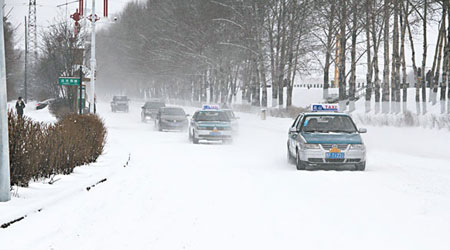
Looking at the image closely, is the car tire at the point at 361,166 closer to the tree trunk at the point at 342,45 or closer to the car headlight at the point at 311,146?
the car headlight at the point at 311,146

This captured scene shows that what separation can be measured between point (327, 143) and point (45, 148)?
6.74 m

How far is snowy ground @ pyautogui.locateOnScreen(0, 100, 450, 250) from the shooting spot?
7.34 m

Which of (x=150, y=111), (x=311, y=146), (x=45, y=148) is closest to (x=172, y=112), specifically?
(x=150, y=111)

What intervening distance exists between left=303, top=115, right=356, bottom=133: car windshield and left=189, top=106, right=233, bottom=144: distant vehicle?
973 cm

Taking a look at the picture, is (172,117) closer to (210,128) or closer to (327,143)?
(210,128)

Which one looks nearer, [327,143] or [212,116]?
[327,143]

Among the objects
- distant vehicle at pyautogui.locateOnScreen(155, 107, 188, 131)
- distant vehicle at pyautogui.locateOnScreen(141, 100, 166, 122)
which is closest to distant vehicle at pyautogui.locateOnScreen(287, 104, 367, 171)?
distant vehicle at pyautogui.locateOnScreen(155, 107, 188, 131)

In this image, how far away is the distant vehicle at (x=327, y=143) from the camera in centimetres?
1567

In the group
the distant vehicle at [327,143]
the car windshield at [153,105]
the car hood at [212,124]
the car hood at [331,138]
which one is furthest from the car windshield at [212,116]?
the car windshield at [153,105]

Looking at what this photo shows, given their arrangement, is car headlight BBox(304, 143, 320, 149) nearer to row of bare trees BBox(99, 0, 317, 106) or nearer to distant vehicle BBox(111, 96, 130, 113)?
row of bare trees BBox(99, 0, 317, 106)

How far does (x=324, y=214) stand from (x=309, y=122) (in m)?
7.95

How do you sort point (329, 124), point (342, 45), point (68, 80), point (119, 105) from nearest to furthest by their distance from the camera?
1. point (329, 124)
2. point (68, 80)
3. point (342, 45)
4. point (119, 105)

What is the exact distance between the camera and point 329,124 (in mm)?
17078

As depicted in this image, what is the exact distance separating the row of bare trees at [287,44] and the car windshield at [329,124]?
14918 mm
